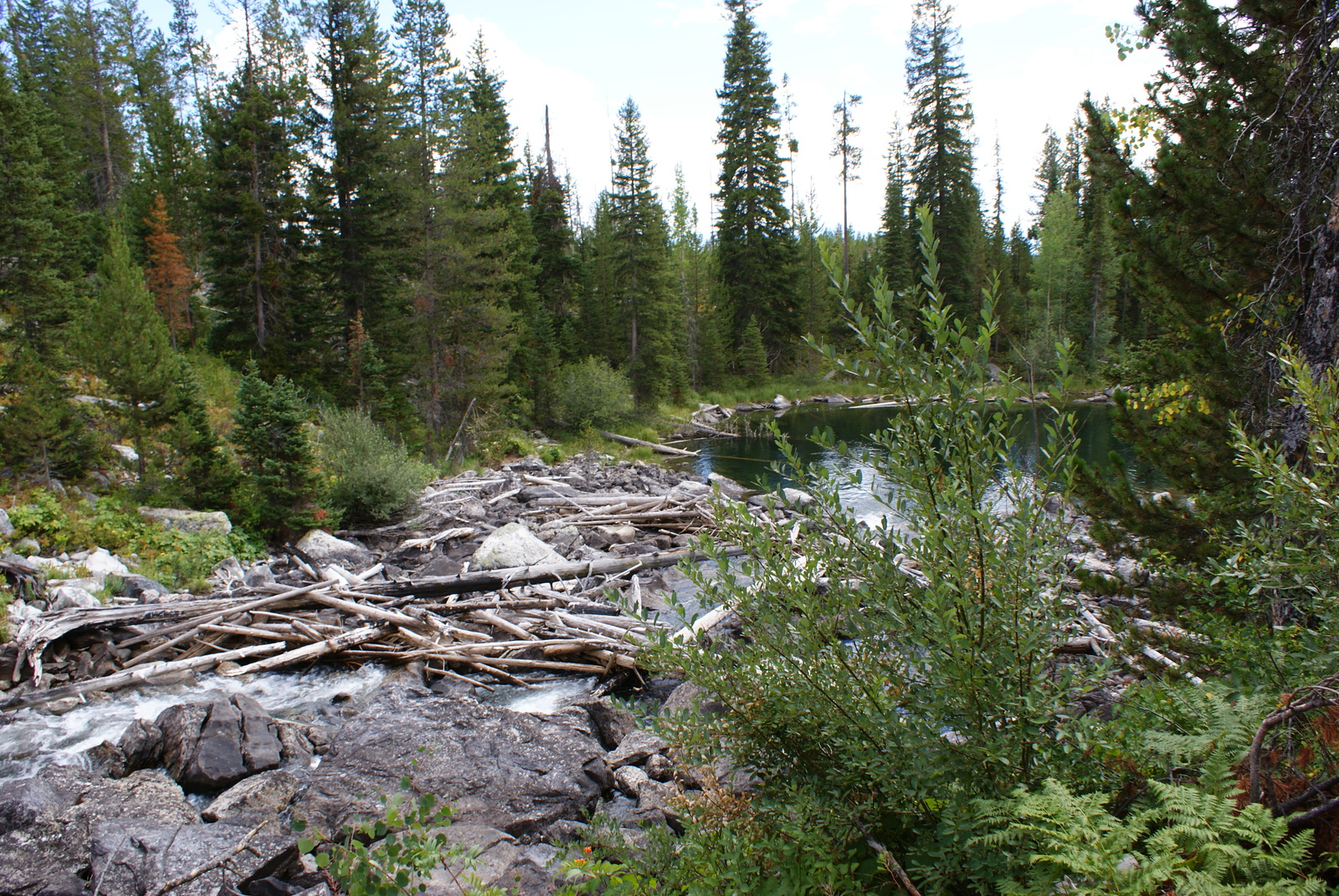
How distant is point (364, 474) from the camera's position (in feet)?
44.5

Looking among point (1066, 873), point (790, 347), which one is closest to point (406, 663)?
point (1066, 873)

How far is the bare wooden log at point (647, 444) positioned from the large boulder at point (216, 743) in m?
22.7

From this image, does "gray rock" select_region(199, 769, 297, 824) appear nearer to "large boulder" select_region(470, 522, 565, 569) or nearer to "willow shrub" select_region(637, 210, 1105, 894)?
"willow shrub" select_region(637, 210, 1105, 894)

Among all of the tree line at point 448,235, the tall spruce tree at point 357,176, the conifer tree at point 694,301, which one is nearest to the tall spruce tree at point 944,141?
the tree line at point 448,235

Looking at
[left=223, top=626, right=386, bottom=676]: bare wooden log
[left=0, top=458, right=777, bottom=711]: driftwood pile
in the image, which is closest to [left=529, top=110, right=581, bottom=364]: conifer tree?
[left=0, top=458, right=777, bottom=711]: driftwood pile

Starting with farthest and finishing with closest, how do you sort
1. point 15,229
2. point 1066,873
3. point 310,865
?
point 15,229 → point 310,865 → point 1066,873

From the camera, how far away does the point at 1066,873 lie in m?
1.92

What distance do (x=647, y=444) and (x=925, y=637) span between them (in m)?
28.1

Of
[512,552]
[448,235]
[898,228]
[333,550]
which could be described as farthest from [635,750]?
[898,228]

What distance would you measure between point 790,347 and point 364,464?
3625 cm

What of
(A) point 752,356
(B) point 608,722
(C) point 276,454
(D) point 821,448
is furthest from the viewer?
(A) point 752,356

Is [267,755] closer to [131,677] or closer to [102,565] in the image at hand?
[131,677]

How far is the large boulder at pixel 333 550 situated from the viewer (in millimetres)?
11297

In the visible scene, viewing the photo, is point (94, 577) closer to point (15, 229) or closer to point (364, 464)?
point (364, 464)
